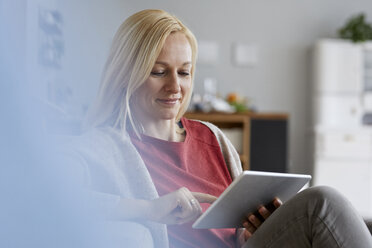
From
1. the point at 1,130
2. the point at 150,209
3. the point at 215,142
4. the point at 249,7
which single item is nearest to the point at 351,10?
the point at 249,7

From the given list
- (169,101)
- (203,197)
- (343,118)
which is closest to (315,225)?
(203,197)

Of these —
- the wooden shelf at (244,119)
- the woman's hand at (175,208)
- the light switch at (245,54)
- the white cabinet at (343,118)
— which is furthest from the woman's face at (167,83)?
the light switch at (245,54)

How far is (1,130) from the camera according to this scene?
0.36 metres

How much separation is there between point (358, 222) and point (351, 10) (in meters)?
3.48

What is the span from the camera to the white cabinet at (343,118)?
342 centimetres

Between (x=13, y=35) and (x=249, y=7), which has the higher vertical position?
(x=249, y=7)

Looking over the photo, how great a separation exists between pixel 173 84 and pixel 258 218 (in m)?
0.27

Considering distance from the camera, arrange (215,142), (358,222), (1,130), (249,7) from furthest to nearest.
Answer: (249,7) → (215,142) → (358,222) → (1,130)

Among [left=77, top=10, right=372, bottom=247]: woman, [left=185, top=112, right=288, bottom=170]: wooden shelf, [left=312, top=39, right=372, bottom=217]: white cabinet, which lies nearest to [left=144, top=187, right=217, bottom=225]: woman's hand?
[left=77, top=10, right=372, bottom=247]: woman

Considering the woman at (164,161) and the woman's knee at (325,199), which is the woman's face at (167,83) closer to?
the woman at (164,161)

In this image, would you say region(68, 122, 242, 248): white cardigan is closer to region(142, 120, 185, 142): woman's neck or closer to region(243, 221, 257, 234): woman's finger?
region(142, 120, 185, 142): woman's neck

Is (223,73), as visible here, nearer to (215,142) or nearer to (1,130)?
(215,142)

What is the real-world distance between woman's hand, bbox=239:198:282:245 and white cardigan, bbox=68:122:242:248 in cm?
20

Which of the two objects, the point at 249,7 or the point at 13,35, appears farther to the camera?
the point at 249,7
